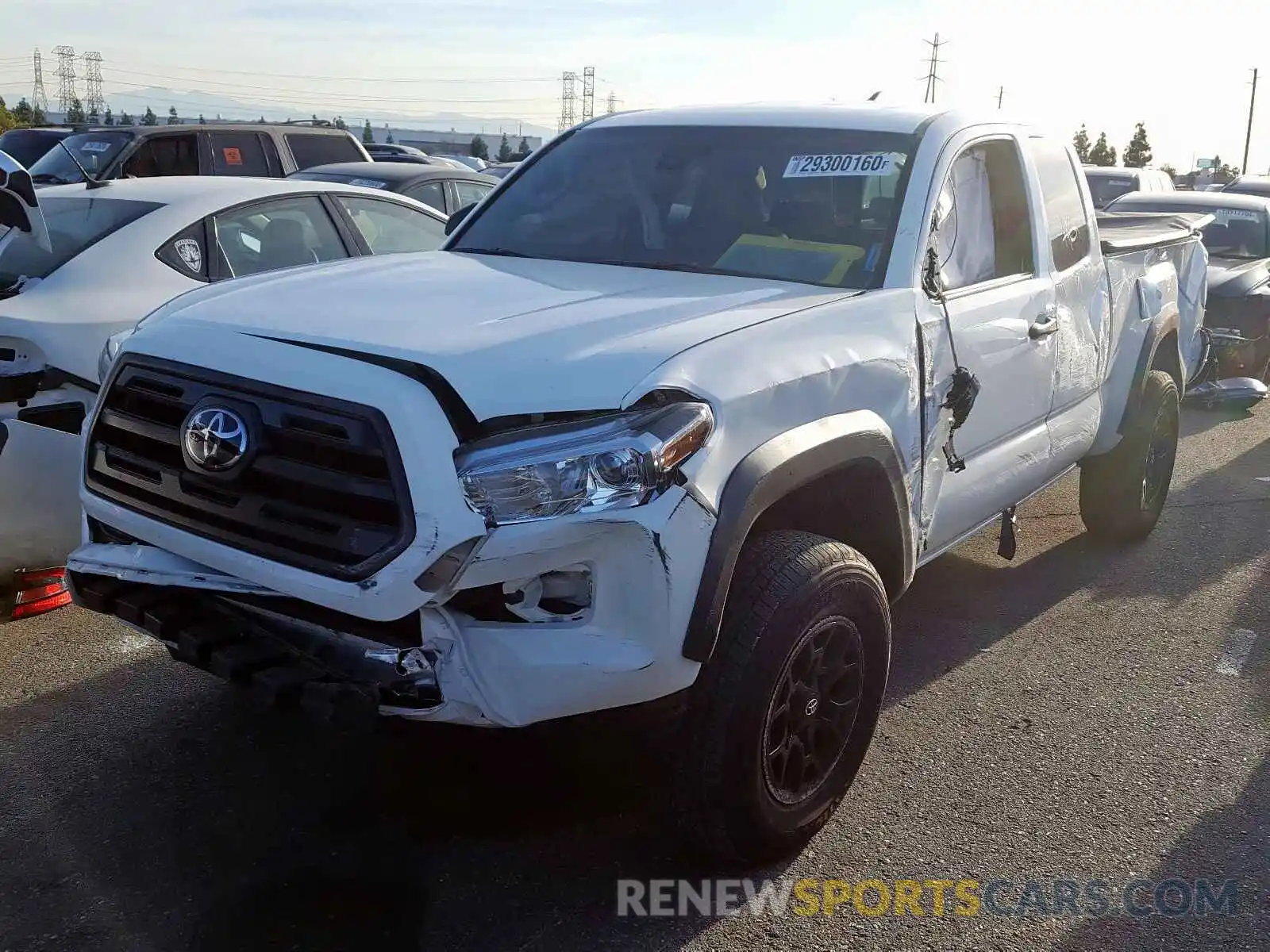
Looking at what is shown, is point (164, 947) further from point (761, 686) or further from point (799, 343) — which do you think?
point (799, 343)

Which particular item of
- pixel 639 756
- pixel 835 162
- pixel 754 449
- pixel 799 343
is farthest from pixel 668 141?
pixel 639 756

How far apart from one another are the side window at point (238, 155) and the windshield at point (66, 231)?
6.27m

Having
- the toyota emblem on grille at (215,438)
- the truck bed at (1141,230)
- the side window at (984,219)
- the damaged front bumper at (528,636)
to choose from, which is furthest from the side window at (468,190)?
the damaged front bumper at (528,636)

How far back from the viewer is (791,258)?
3.86 m

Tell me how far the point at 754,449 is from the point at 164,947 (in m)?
1.76

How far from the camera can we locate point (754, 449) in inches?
115

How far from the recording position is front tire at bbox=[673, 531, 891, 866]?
9.55 feet

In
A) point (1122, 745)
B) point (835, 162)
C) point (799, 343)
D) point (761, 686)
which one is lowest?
point (1122, 745)

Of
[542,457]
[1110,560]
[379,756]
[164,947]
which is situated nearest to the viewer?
[542,457]

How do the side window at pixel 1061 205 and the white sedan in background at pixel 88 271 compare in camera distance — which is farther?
the side window at pixel 1061 205

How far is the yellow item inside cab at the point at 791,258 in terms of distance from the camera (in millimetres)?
3779

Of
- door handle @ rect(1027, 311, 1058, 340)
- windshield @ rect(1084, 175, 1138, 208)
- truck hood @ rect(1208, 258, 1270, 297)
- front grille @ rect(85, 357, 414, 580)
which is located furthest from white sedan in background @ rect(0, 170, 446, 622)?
windshield @ rect(1084, 175, 1138, 208)

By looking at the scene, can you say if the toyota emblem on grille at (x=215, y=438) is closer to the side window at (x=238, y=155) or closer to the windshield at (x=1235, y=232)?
the side window at (x=238, y=155)

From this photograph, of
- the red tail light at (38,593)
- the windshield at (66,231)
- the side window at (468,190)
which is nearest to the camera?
the red tail light at (38,593)
